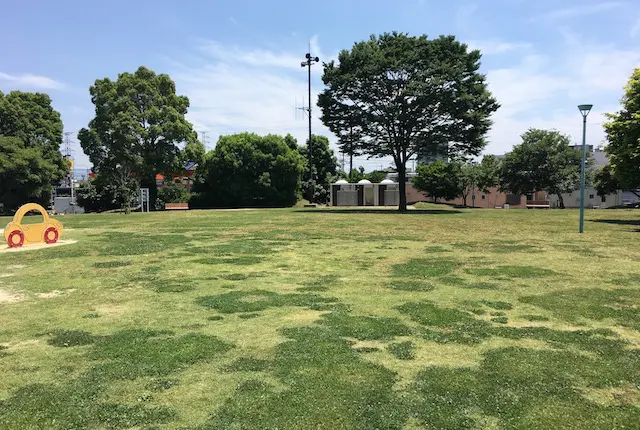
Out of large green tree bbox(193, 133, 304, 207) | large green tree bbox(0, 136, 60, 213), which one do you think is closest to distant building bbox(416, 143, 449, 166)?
large green tree bbox(193, 133, 304, 207)

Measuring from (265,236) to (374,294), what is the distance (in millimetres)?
8852

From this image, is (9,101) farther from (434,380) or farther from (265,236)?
(434,380)

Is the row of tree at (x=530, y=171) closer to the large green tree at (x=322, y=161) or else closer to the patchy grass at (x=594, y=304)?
the large green tree at (x=322, y=161)

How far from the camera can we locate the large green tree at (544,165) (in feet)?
152

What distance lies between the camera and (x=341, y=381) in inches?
162

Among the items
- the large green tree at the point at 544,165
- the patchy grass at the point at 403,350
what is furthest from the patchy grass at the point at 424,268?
the large green tree at the point at 544,165

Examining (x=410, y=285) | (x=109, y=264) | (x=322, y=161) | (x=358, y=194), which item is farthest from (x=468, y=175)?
(x=109, y=264)

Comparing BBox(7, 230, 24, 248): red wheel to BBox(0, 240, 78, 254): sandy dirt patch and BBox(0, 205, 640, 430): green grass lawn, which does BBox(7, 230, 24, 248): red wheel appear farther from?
BBox(0, 205, 640, 430): green grass lawn

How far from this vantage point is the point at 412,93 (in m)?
30.5

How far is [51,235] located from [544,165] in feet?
148

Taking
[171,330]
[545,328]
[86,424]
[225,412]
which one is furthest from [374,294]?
[86,424]

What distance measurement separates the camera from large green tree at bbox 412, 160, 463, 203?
51.9 metres

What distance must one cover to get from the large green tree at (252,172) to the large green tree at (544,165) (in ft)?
73.6

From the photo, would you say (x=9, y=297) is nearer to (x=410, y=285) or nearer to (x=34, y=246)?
(x=410, y=285)
